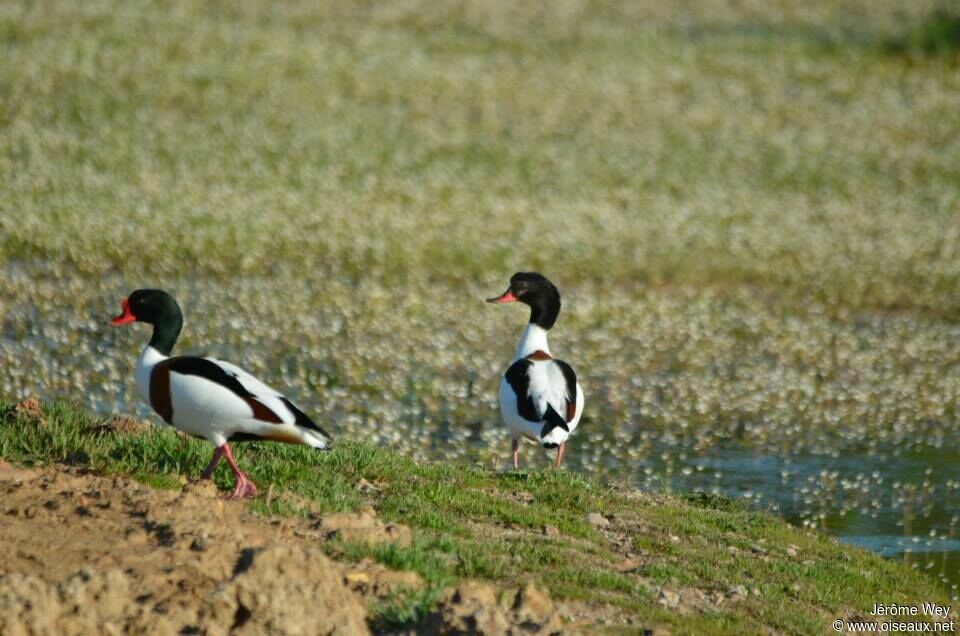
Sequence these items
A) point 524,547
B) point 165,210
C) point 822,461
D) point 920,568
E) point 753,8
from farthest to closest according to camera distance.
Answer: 1. point 753,8
2. point 165,210
3. point 822,461
4. point 920,568
5. point 524,547

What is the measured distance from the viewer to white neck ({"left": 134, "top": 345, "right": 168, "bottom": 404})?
11477mm

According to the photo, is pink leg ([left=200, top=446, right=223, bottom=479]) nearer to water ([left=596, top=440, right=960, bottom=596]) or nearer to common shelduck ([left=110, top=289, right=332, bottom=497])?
common shelduck ([left=110, top=289, right=332, bottom=497])

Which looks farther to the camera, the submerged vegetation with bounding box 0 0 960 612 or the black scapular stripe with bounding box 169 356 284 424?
the submerged vegetation with bounding box 0 0 960 612

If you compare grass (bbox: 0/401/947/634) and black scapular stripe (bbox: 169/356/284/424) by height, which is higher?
black scapular stripe (bbox: 169/356/284/424)

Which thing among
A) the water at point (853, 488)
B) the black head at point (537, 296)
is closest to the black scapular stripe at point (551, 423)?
the water at point (853, 488)

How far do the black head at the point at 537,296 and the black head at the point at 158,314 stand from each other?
453 cm

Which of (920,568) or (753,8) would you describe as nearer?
(920,568)

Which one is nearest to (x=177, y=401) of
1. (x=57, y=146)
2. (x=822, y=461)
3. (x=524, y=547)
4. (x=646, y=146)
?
(x=524, y=547)

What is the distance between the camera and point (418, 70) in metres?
40.2

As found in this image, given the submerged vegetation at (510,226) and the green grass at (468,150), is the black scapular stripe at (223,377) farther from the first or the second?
the green grass at (468,150)

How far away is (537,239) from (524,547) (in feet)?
59.8

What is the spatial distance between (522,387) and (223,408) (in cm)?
408

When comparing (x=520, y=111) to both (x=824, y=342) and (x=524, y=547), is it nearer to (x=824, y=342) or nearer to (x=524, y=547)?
(x=824, y=342)

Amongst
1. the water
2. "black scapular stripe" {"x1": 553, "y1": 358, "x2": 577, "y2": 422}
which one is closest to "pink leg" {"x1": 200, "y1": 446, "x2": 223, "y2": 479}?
"black scapular stripe" {"x1": 553, "y1": 358, "x2": 577, "y2": 422}
